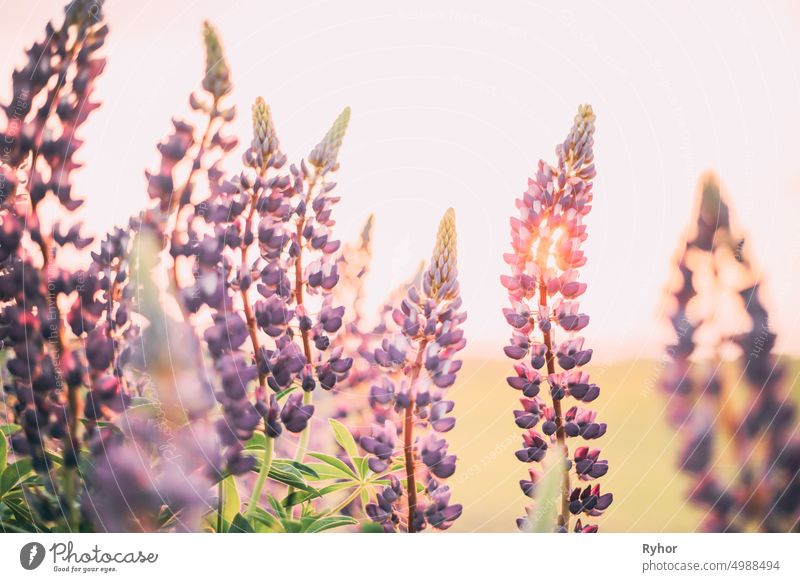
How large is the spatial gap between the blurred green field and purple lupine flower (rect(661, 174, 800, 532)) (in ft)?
0.51

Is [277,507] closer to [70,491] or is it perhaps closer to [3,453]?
[70,491]

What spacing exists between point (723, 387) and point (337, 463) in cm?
57

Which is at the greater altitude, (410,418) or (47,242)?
(47,242)

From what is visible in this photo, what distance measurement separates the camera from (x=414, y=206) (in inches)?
50.9

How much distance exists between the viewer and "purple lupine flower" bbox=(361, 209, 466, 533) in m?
0.98

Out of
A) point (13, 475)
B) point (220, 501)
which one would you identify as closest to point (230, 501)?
point (220, 501)

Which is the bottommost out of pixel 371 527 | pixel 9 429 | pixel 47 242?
pixel 371 527

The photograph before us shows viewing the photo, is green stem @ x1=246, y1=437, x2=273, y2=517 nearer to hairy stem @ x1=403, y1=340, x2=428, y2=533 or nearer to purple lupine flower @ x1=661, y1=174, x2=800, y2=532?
hairy stem @ x1=403, y1=340, x2=428, y2=533

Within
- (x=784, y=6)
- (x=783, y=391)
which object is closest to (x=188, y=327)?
(x=783, y=391)

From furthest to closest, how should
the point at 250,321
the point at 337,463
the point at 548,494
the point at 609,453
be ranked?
the point at 609,453
the point at 337,463
the point at 250,321
the point at 548,494

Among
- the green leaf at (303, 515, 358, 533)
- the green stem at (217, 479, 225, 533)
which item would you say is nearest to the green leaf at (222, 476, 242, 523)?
the green stem at (217, 479, 225, 533)

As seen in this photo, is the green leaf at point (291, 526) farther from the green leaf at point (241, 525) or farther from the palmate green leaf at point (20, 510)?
the palmate green leaf at point (20, 510)

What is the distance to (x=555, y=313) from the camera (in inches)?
40.4
